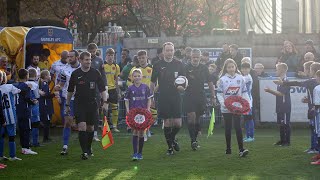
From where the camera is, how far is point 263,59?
27547mm

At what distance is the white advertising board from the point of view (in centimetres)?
2184

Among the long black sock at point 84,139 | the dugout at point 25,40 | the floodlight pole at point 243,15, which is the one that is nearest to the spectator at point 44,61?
the dugout at point 25,40

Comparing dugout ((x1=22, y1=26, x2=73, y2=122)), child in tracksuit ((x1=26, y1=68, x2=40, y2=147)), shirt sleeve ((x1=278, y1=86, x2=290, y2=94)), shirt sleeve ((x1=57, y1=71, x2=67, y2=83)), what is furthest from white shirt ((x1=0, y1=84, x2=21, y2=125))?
dugout ((x1=22, y1=26, x2=73, y2=122))

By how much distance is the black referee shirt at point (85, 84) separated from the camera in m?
15.3

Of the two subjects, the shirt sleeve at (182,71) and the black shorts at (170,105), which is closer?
A: the black shorts at (170,105)

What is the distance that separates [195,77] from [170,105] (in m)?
1.40

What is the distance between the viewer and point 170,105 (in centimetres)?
1573

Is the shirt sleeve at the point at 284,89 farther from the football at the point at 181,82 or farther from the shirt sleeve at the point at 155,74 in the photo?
the shirt sleeve at the point at 155,74

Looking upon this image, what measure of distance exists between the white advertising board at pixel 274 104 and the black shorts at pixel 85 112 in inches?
313

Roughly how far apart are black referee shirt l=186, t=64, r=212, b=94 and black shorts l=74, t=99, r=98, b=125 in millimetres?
2479

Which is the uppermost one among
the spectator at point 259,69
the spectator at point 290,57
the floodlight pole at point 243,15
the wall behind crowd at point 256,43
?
the floodlight pole at point 243,15

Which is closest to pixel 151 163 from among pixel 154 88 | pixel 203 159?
pixel 203 159

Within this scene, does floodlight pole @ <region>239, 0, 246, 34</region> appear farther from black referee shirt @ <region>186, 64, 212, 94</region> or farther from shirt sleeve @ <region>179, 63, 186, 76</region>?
shirt sleeve @ <region>179, 63, 186, 76</region>

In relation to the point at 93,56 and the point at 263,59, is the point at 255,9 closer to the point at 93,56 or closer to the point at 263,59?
the point at 263,59
